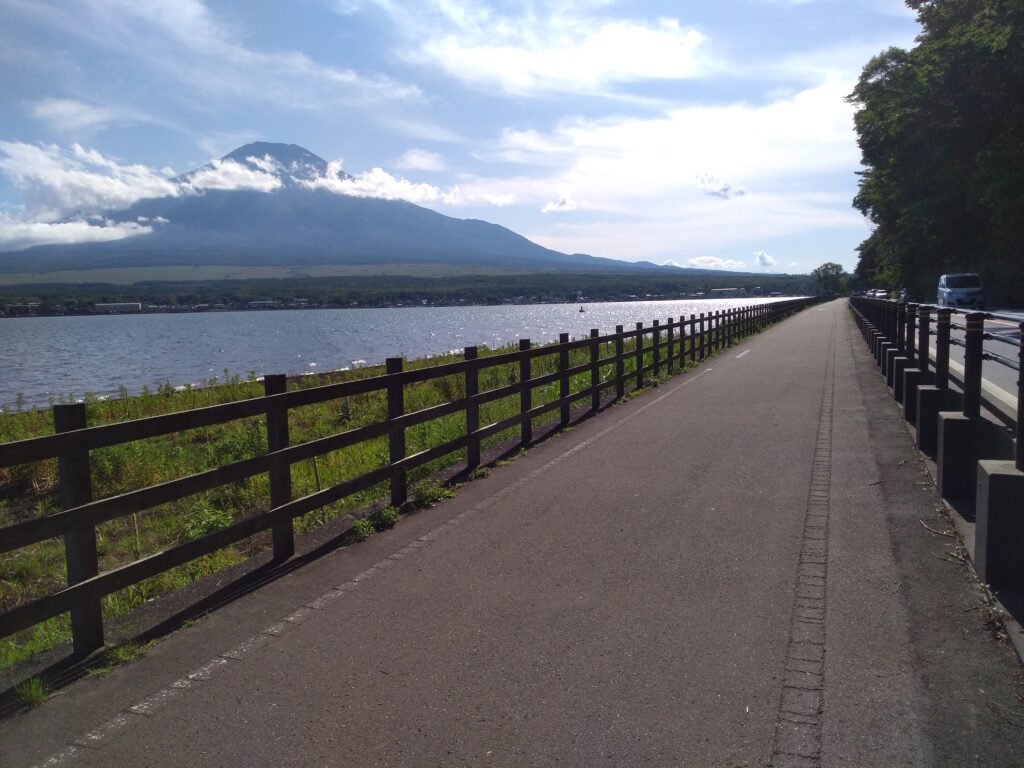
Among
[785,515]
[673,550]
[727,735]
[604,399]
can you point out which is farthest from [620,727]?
[604,399]

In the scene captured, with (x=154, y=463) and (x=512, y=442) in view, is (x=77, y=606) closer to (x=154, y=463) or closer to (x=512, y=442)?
(x=512, y=442)

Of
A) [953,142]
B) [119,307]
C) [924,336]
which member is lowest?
[119,307]

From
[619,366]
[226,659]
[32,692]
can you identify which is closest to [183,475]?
[619,366]

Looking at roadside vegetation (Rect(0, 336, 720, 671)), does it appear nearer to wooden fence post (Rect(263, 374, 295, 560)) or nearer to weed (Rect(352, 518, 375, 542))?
weed (Rect(352, 518, 375, 542))

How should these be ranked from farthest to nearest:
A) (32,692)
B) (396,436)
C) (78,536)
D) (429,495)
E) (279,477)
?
(429,495), (396,436), (279,477), (78,536), (32,692)

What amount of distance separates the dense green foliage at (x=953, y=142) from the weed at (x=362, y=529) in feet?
126

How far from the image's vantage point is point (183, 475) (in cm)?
1198

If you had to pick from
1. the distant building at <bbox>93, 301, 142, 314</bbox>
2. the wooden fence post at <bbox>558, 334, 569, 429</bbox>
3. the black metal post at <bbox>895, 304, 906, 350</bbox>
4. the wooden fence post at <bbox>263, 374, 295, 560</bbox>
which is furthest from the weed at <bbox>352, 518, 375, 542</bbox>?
the distant building at <bbox>93, 301, 142, 314</bbox>

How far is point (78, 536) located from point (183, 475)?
7773 millimetres

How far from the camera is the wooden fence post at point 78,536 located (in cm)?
455

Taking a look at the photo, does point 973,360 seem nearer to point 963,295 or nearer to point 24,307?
point 963,295

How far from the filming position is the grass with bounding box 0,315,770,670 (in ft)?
23.7

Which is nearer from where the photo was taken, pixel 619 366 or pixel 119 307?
pixel 619 366

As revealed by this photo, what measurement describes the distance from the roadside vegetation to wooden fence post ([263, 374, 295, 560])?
0.69m
